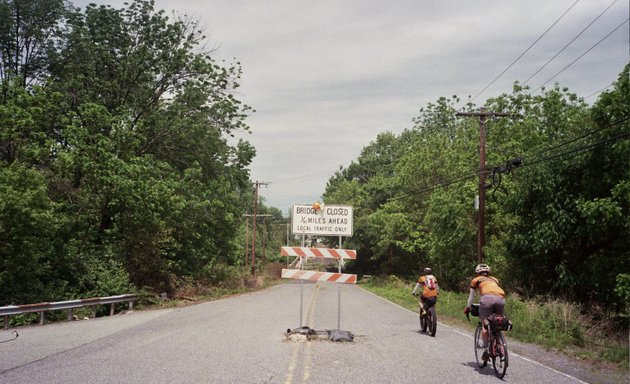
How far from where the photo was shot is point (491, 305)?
30.2ft

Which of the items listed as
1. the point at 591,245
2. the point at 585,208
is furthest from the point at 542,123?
the point at 585,208

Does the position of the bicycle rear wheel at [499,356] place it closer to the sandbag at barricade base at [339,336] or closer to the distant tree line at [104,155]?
the sandbag at barricade base at [339,336]

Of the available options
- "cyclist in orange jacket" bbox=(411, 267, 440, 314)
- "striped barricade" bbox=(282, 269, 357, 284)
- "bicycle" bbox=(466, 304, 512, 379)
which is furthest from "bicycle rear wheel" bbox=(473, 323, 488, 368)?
"cyclist in orange jacket" bbox=(411, 267, 440, 314)

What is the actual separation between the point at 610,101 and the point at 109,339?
16.9 metres

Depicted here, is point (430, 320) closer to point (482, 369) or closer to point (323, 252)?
point (323, 252)

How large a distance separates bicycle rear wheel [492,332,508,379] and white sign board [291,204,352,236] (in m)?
5.22

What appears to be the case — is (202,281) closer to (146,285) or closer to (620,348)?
(146,285)

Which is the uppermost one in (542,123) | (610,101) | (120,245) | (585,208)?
(542,123)

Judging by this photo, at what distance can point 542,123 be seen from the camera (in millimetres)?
37125

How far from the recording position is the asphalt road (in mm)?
7918

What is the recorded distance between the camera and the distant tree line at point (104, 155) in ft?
64.7

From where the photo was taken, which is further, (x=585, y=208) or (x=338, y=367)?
(x=585, y=208)

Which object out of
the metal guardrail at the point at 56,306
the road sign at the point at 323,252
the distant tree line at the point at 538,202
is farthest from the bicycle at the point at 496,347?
the metal guardrail at the point at 56,306

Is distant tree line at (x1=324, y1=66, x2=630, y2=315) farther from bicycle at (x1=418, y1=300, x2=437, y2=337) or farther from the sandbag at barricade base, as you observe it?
the sandbag at barricade base
